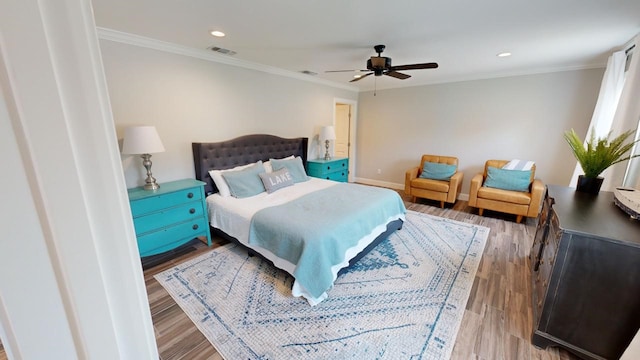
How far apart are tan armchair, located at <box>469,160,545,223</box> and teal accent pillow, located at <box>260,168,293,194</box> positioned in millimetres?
2936

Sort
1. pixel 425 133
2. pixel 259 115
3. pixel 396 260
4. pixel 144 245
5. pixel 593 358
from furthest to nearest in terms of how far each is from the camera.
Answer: pixel 425 133, pixel 259 115, pixel 396 260, pixel 144 245, pixel 593 358

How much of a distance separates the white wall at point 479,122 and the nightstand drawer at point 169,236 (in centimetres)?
421

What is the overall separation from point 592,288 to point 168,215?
346 cm

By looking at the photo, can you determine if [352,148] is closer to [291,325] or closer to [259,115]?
[259,115]

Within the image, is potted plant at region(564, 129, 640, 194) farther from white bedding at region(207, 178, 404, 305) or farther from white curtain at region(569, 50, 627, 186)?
white bedding at region(207, 178, 404, 305)

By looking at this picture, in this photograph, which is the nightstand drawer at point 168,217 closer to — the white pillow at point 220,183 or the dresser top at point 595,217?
the white pillow at point 220,183

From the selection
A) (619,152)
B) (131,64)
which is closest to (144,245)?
(131,64)

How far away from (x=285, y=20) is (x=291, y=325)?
2493mm

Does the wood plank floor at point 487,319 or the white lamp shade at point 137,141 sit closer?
the wood plank floor at point 487,319

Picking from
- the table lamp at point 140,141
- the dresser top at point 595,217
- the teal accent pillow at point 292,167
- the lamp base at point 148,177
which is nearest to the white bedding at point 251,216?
the teal accent pillow at point 292,167

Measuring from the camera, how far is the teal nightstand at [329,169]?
15.3 ft

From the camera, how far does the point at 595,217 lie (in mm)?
1726

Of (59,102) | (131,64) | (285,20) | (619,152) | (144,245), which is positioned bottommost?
(144,245)

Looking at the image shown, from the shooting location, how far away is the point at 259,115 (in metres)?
3.93
